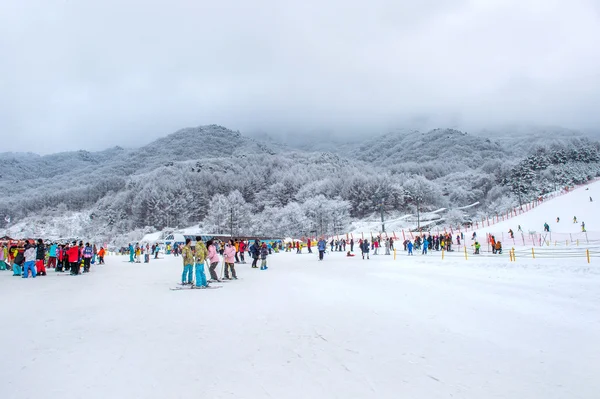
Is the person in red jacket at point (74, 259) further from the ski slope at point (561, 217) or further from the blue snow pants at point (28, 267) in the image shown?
the ski slope at point (561, 217)

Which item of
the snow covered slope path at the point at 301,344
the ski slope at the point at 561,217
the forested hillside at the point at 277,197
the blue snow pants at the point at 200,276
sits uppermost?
the forested hillside at the point at 277,197

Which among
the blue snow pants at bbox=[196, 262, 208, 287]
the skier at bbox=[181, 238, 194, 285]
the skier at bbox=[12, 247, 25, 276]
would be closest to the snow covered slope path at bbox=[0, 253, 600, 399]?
the blue snow pants at bbox=[196, 262, 208, 287]

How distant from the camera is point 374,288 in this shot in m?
12.3

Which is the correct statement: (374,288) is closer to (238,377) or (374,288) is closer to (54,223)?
(238,377)

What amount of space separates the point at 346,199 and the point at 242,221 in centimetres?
3507

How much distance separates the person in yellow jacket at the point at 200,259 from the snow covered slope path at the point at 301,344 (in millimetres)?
1003

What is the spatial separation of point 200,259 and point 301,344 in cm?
690

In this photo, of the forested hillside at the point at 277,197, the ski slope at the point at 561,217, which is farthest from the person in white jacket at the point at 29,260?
the forested hillside at the point at 277,197

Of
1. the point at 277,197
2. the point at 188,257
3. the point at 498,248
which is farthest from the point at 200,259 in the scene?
the point at 277,197

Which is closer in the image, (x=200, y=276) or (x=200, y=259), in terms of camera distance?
(x=200, y=259)

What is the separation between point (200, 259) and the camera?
39.5 feet

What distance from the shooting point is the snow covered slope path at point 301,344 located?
14.3 ft

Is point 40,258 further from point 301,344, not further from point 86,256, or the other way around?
point 301,344

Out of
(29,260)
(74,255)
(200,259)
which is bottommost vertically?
(200,259)
